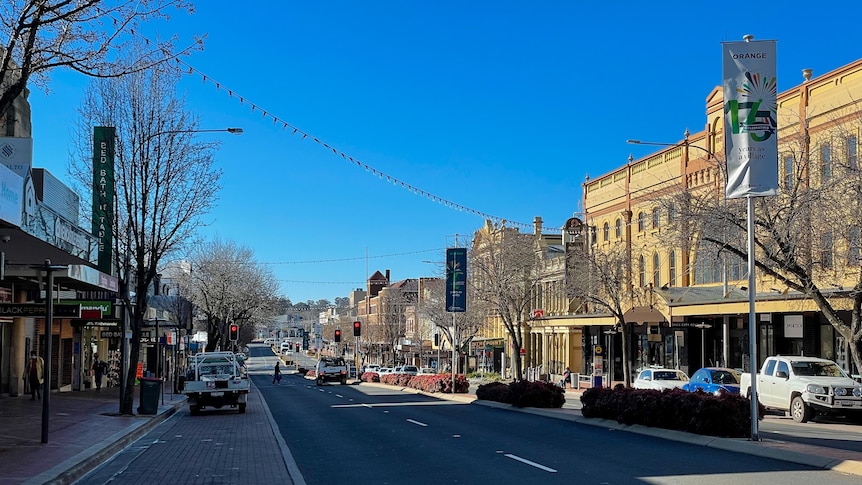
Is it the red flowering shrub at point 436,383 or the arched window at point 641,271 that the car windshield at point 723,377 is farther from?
the arched window at point 641,271

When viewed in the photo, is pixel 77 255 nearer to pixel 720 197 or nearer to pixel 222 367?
pixel 222 367

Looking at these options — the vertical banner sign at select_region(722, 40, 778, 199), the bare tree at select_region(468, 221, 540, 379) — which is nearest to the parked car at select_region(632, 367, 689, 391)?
the bare tree at select_region(468, 221, 540, 379)

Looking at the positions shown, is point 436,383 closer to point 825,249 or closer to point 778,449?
point 825,249

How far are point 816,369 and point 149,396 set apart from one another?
19735 millimetres

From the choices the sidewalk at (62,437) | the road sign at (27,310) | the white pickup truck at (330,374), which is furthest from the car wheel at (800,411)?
the white pickup truck at (330,374)

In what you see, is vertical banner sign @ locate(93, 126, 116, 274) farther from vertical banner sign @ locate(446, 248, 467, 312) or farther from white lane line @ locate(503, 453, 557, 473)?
white lane line @ locate(503, 453, 557, 473)

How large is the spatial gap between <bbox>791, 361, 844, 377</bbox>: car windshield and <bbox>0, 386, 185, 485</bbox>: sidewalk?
1788 centimetres

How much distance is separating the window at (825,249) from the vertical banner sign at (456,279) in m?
14.4

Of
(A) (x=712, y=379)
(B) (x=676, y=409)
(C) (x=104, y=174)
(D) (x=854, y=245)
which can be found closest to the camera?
(B) (x=676, y=409)

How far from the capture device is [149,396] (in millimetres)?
26188

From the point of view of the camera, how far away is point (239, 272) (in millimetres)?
59812

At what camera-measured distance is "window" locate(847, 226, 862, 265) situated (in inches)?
883

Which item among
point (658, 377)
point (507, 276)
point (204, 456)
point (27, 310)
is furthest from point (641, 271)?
point (204, 456)

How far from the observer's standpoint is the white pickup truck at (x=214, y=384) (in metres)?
27.4
